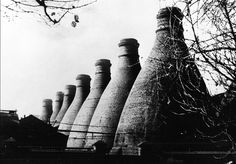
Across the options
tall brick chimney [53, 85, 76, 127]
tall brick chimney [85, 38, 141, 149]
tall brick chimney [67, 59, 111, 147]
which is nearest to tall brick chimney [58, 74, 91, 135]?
tall brick chimney [67, 59, 111, 147]

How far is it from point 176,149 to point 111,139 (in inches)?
202

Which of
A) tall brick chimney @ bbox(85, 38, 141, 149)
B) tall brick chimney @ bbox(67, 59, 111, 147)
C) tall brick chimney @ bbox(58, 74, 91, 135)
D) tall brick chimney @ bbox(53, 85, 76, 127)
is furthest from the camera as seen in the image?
tall brick chimney @ bbox(53, 85, 76, 127)

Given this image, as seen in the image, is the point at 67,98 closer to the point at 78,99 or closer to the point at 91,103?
the point at 78,99

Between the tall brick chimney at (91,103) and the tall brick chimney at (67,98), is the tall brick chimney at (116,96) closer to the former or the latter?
the tall brick chimney at (91,103)

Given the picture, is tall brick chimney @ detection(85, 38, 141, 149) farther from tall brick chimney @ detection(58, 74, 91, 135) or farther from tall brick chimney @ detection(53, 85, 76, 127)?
tall brick chimney @ detection(53, 85, 76, 127)

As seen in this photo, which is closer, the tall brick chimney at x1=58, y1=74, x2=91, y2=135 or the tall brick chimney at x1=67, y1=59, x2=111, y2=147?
the tall brick chimney at x1=67, y1=59, x2=111, y2=147

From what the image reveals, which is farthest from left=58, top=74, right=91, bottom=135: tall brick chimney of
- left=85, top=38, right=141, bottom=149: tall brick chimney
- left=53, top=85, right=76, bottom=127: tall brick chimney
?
left=85, top=38, right=141, bottom=149: tall brick chimney

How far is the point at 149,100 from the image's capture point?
48.0ft

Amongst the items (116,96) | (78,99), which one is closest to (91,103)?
(116,96)

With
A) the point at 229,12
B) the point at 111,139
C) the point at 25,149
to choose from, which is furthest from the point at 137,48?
the point at 229,12

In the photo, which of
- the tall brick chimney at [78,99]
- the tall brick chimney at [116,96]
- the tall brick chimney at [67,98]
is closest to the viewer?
the tall brick chimney at [116,96]

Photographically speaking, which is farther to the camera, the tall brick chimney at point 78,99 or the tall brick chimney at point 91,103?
the tall brick chimney at point 78,99

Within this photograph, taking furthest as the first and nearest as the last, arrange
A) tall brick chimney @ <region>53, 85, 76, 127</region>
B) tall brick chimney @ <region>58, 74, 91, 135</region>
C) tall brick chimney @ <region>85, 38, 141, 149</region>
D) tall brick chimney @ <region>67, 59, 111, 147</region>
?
tall brick chimney @ <region>53, 85, 76, 127</region>, tall brick chimney @ <region>58, 74, 91, 135</region>, tall brick chimney @ <region>67, 59, 111, 147</region>, tall brick chimney @ <region>85, 38, 141, 149</region>

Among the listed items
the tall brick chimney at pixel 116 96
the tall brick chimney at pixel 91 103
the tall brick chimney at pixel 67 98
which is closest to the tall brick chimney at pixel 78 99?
the tall brick chimney at pixel 91 103
